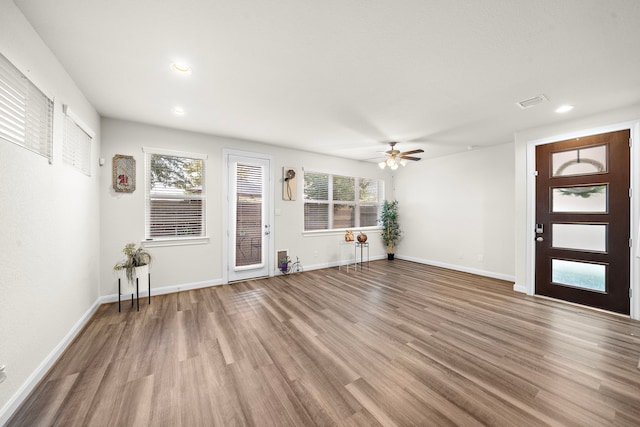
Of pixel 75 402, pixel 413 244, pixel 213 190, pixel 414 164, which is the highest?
pixel 414 164

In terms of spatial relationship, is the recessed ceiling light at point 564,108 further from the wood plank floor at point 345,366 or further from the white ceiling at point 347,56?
the wood plank floor at point 345,366

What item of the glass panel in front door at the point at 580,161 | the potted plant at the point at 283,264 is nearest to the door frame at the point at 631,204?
the glass panel in front door at the point at 580,161

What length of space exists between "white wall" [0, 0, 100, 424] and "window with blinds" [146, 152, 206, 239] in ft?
3.26

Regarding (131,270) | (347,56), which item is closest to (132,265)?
(131,270)

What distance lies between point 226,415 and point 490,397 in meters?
1.79

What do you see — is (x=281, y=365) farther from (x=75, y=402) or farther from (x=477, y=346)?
(x=477, y=346)

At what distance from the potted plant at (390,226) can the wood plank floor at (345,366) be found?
121 inches

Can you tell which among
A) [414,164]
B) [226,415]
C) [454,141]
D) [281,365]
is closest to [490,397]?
[281,365]

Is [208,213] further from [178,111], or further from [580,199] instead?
[580,199]

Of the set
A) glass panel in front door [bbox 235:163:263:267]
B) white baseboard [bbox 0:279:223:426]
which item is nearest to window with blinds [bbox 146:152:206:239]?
glass panel in front door [bbox 235:163:263:267]

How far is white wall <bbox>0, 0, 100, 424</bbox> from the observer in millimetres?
1515

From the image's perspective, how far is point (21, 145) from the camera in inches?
65.4

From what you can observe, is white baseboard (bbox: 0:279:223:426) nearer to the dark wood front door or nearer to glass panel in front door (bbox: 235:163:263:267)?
glass panel in front door (bbox: 235:163:263:267)

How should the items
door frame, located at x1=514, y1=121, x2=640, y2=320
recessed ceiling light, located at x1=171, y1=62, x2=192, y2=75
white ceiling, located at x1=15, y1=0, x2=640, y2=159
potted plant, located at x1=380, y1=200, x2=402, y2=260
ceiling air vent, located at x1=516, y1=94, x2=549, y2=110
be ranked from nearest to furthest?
white ceiling, located at x1=15, y1=0, x2=640, y2=159, recessed ceiling light, located at x1=171, y1=62, x2=192, y2=75, ceiling air vent, located at x1=516, y1=94, x2=549, y2=110, door frame, located at x1=514, y1=121, x2=640, y2=320, potted plant, located at x1=380, y1=200, x2=402, y2=260
